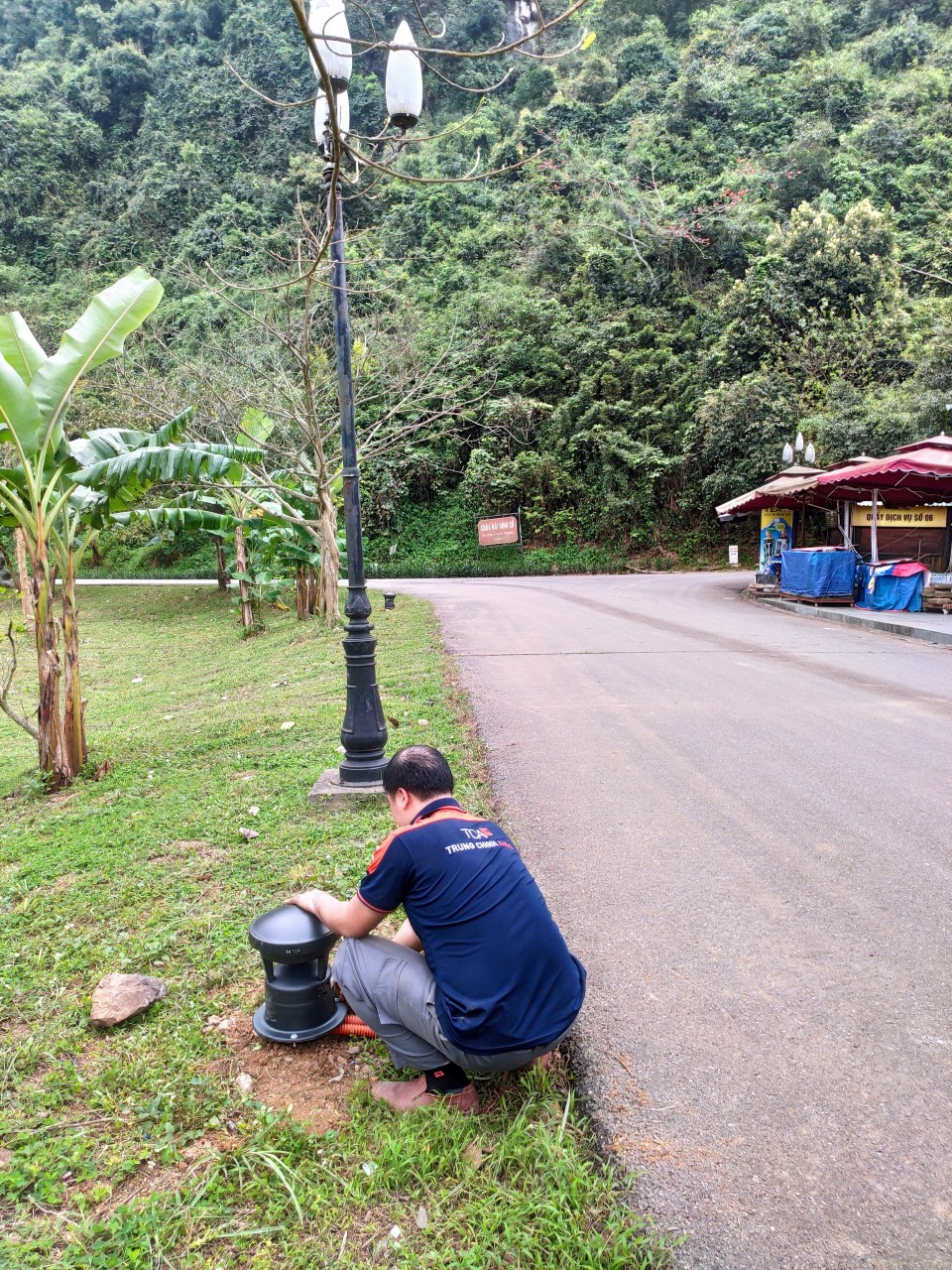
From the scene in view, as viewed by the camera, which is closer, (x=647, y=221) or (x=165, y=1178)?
(x=165, y=1178)

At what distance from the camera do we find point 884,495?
17.2 meters

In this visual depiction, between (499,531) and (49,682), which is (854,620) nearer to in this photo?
(49,682)

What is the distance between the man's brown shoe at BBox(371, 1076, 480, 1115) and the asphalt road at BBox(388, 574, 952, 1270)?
1.27 feet

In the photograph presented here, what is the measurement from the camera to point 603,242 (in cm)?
3344

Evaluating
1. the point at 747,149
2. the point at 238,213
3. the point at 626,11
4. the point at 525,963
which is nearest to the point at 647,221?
the point at 747,149

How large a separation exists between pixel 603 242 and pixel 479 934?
36105 millimetres

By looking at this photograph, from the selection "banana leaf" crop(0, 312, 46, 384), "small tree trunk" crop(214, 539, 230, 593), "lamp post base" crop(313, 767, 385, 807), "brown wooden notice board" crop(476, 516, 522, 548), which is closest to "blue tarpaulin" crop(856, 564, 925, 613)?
"lamp post base" crop(313, 767, 385, 807)

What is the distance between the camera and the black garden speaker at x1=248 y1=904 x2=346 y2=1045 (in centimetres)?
263

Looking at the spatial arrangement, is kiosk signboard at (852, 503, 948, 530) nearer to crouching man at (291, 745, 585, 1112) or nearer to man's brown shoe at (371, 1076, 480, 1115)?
crouching man at (291, 745, 585, 1112)

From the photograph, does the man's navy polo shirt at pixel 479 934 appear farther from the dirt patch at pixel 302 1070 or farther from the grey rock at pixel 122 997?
the grey rock at pixel 122 997

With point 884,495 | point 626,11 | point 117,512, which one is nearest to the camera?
point 117,512

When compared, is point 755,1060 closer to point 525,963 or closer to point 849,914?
point 525,963

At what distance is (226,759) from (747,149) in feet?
131

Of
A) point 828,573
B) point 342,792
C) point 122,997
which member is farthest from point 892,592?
point 122,997
